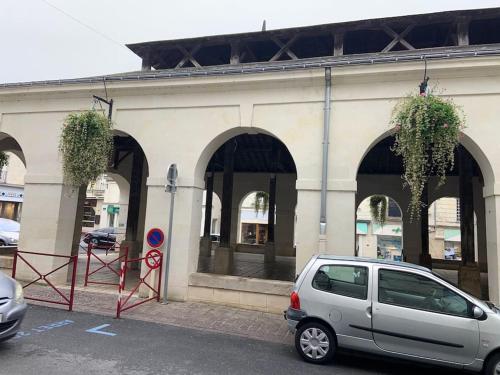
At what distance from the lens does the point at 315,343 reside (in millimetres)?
5160

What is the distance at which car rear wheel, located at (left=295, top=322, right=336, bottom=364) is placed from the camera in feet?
16.7

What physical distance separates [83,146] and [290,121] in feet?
15.1

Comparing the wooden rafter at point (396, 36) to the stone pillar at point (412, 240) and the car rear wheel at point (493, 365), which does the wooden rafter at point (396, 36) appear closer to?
the stone pillar at point (412, 240)

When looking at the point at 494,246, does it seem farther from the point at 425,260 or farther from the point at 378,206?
the point at 378,206

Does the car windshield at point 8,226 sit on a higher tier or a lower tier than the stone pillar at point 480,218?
lower

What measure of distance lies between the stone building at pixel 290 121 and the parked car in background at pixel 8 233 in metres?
7.96

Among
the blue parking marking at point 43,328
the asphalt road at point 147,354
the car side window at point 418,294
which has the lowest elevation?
the asphalt road at point 147,354

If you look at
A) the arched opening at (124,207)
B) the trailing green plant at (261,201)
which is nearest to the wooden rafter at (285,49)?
the arched opening at (124,207)

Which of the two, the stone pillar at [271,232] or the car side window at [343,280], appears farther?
the stone pillar at [271,232]

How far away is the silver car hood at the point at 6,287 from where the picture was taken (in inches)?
187

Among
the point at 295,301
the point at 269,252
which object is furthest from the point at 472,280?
the point at 269,252

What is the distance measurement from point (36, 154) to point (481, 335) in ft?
33.6

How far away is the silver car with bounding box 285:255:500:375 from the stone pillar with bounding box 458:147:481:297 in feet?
14.7

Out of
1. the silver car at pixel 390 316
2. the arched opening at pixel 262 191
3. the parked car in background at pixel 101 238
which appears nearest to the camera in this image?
the silver car at pixel 390 316
